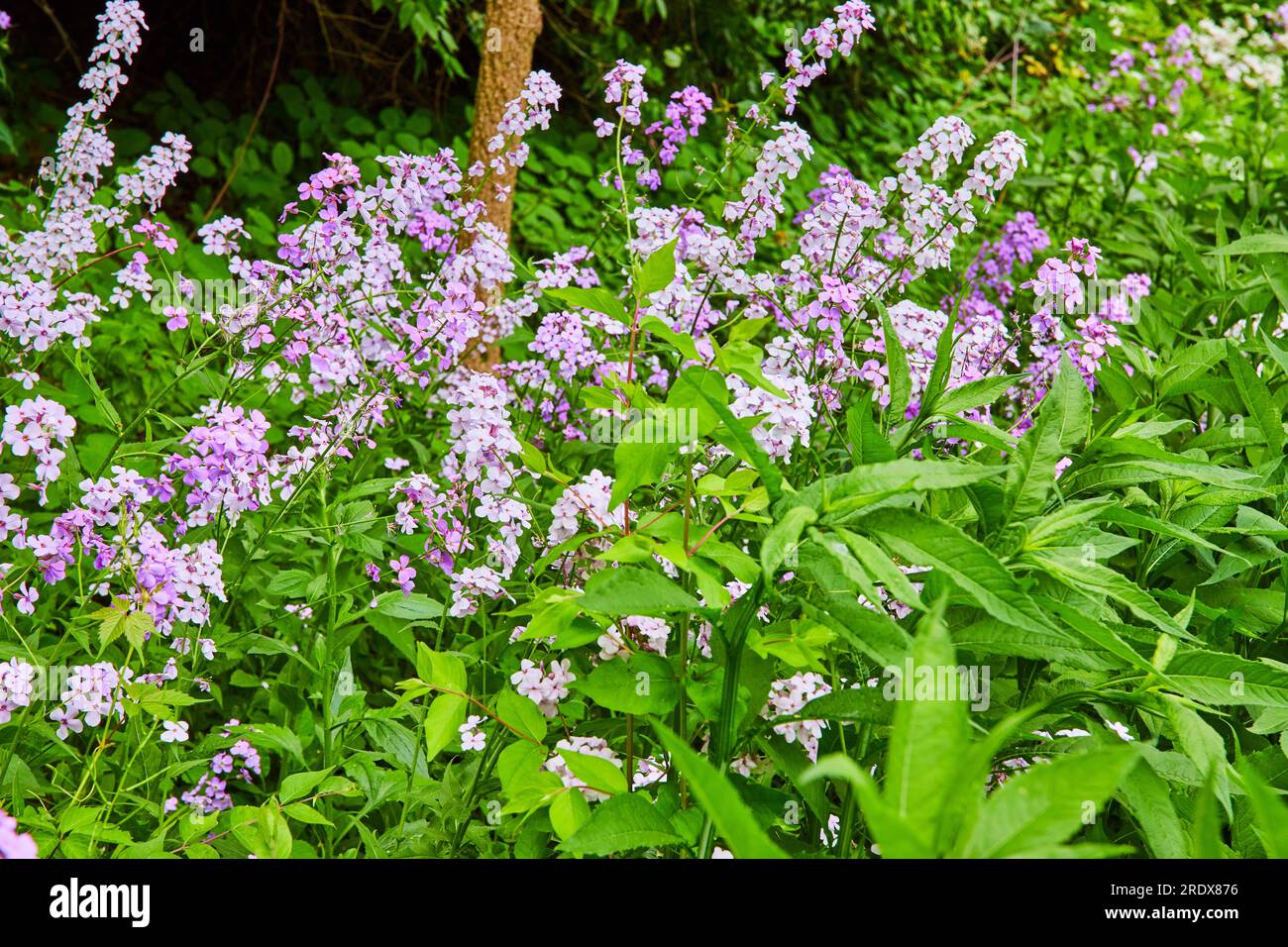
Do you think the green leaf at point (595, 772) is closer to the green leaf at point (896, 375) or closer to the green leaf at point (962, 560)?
the green leaf at point (962, 560)

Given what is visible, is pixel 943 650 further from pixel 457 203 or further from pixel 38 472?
pixel 457 203

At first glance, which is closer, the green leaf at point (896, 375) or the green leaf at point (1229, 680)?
the green leaf at point (1229, 680)

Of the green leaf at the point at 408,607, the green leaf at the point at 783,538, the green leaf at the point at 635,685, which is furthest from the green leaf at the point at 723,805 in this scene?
the green leaf at the point at 408,607

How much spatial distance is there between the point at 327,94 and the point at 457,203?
12.1 ft

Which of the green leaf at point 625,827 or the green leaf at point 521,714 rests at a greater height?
the green leaf at point 521,714

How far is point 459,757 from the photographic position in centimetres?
266

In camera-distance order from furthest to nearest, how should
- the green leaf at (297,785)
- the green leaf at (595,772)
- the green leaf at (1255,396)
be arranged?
the green leaf at (1255,396) < the green leaf at (297,785) < the green leaf at (595,772)

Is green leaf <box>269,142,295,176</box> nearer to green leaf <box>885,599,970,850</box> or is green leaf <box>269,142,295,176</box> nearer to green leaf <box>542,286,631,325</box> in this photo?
green leaf <box>542,286,631,325</box>

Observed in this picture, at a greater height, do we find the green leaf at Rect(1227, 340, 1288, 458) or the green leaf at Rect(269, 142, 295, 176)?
the green leaf at Rect(269, 142, 295, 176)

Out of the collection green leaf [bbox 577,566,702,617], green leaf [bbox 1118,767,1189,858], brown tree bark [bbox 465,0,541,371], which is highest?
brown tree bark [bbox 465,0,541,371]

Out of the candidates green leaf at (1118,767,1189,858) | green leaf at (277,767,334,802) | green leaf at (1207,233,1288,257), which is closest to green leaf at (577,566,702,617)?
green leaf at (1118,767,1189,858)

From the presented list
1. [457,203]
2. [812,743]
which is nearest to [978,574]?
[812,743]

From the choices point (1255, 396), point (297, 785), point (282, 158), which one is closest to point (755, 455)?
point (297, 785)

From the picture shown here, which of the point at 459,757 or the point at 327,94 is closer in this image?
the point at 459,757
